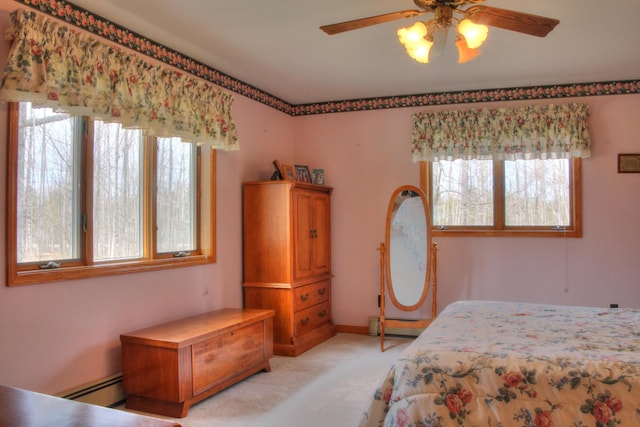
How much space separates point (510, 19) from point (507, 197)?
2763mm

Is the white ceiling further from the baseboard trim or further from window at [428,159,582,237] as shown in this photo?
the baseboard trim

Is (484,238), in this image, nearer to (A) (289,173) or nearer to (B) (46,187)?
(A) (289,173)

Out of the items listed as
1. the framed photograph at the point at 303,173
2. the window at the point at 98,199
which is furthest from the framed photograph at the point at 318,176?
the window at the point at 98,199

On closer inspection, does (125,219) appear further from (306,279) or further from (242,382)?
(306,279)

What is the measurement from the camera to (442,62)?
3961mm

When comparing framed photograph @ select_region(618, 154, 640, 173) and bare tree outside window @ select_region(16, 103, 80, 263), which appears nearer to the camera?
bare tree outside window @ select_region(16, 103, 80, 263)

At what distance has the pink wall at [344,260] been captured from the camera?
9.09 ft

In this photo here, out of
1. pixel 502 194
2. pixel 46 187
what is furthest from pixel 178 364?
pixel 502 194

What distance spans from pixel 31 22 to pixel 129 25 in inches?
28.9

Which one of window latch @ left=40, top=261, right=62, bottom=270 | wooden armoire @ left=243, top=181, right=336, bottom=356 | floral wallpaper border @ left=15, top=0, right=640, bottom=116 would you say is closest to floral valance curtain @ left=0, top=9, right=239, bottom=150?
floral wallpaper border @ left=15, top=0, right=640, bottom=116

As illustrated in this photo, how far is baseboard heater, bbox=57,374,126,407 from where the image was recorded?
2904 mm

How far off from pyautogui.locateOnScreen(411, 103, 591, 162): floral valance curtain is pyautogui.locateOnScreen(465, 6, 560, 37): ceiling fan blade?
2.36 meters

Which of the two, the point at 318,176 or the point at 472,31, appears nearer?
the point at 472,31

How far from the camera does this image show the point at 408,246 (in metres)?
4.63
